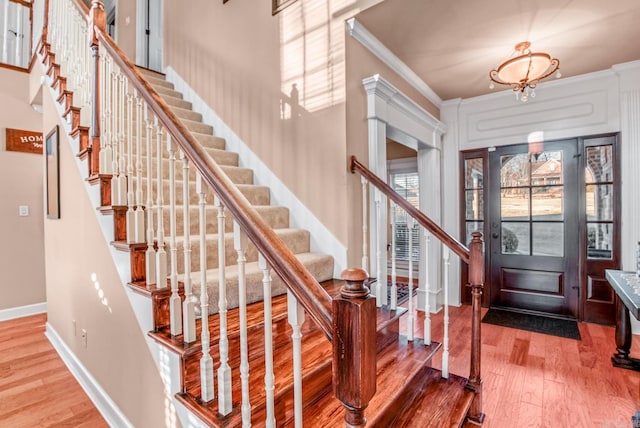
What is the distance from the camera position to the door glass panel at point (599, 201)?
334 centimetres

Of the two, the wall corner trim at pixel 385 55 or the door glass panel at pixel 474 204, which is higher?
the wall corner trim at pixel 385 55

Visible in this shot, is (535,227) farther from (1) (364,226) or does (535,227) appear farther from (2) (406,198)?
(1) (364,226)

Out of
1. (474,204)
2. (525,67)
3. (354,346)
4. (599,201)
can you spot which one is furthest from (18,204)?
(599,201)

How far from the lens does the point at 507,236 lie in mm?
3871

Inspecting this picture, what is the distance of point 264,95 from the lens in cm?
279

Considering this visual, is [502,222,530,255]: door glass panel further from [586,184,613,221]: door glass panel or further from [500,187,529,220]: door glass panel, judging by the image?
[586,184,613,221]: door glass panel

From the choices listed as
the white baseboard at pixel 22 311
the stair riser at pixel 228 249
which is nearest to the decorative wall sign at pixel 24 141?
the white baseboard at pixel 22 311

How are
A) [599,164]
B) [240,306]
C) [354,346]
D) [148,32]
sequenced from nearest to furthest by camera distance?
[354,346] → [240,306] → [599,164] → [148,32]

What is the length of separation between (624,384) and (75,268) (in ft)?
13.3

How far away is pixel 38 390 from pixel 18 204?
2473 millimetres

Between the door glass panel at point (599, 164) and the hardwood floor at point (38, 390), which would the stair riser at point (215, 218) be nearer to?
the hardwood floor at point (38, 390)

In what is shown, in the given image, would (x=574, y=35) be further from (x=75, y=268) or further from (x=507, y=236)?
(x=75, y=268)

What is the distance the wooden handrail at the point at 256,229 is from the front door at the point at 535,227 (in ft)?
12.4

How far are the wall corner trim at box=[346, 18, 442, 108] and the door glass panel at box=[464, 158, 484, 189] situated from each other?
1.01 meters
